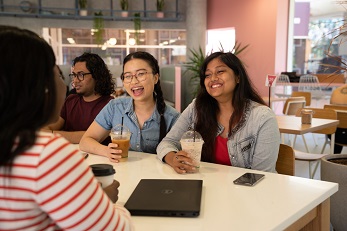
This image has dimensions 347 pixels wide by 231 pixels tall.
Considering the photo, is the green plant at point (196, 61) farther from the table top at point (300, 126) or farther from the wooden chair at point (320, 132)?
the table top at point (300, 126)

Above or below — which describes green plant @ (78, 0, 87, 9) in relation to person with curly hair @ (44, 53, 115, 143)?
above

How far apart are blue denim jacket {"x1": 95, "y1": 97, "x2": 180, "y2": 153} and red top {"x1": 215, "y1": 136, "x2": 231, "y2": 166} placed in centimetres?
34

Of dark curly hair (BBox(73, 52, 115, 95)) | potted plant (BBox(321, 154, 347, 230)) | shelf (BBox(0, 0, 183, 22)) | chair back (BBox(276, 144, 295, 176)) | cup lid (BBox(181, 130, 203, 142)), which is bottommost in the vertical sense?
potted plant (BBox(321, 154, 347, 230))

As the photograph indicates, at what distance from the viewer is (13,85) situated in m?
0.69

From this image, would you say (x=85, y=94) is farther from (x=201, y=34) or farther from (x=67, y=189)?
(x=201, y=34)

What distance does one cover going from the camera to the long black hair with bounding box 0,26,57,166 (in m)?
0.69

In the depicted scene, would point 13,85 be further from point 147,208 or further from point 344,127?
point 344,127

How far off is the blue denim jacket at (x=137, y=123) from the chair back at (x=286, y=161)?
0.67 metres

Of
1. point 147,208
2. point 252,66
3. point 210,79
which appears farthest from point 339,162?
point 252,66

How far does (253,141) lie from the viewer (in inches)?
73.8

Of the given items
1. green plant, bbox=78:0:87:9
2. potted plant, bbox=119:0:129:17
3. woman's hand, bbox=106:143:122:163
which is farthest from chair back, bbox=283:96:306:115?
green plant, bbox=78:0:87:9

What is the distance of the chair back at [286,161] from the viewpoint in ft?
6.08

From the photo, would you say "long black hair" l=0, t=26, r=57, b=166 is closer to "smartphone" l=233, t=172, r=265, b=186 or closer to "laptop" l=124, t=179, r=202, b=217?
"laptop" l=124, t=179, r=202, b=217

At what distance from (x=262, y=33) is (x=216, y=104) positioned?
6.14 meters
